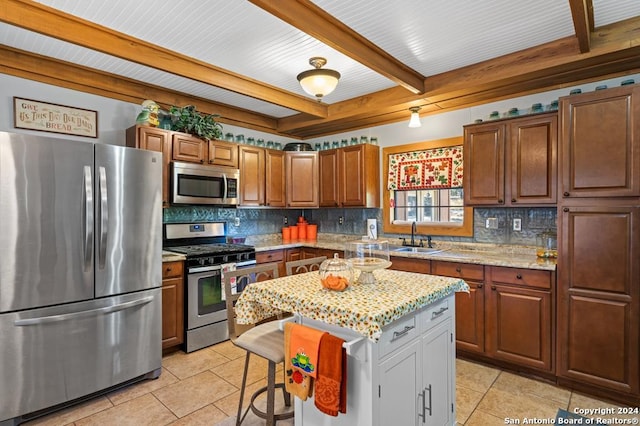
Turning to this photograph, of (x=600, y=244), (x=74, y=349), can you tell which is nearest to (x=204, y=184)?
(x=74, y=349)

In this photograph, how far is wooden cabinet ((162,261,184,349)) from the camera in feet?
10.7

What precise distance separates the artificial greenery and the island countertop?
2.40 metres

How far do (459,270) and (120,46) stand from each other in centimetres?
339

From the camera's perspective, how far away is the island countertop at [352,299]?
1.45 metres

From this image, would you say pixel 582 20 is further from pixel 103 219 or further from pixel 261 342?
pixel 103 219

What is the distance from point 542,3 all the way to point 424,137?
1.99 meters

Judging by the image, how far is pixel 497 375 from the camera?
291cm

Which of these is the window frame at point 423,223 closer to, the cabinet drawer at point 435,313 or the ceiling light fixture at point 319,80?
the ceiling light fixture at point 319,80

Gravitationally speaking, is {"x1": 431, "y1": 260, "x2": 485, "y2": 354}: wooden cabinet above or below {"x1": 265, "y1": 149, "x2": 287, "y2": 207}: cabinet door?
below

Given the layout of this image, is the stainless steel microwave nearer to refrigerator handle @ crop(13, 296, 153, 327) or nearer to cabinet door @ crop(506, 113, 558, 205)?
refrigerator handle @ crop(13, 296, 153, 327)

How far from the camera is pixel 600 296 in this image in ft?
8.27

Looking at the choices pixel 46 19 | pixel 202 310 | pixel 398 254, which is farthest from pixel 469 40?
pixel 202 310

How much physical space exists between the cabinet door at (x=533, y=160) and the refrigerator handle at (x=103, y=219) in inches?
132

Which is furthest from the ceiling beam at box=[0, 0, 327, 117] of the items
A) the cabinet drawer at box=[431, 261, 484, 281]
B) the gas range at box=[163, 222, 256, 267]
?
the cabinet drawer at box=[431, 261, 484, 281]
